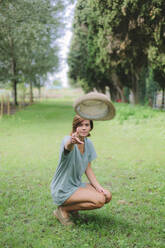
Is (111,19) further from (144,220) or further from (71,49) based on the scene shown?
(71,49)

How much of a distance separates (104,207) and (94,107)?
2.20 m

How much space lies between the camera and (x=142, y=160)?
810 centimetres

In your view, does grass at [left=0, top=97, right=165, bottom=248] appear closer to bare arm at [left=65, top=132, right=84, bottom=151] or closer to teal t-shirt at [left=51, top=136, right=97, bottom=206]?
teal t-shirt at [left=51, top=136, right=97, bottom=206]

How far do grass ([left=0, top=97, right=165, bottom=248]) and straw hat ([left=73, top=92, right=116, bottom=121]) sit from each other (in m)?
1.65

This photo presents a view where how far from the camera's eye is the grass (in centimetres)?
372

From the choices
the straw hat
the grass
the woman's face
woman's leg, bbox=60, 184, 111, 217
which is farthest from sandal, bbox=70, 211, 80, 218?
the straw hat

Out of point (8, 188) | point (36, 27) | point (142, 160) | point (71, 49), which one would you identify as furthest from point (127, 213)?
point (71, 49)

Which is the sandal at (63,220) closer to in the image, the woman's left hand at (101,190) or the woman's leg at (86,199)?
the woman's leg at (86,199)

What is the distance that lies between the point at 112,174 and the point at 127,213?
89.0 inches

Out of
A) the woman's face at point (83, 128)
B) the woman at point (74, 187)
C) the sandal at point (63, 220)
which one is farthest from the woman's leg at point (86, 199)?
the woman's face at point (83, 128)

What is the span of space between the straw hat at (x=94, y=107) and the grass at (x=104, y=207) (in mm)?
1650

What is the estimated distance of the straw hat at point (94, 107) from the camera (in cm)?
317

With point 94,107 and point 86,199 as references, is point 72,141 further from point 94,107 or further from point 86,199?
point 86,199

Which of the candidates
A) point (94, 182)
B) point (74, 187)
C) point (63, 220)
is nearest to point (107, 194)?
point (94, 182)
